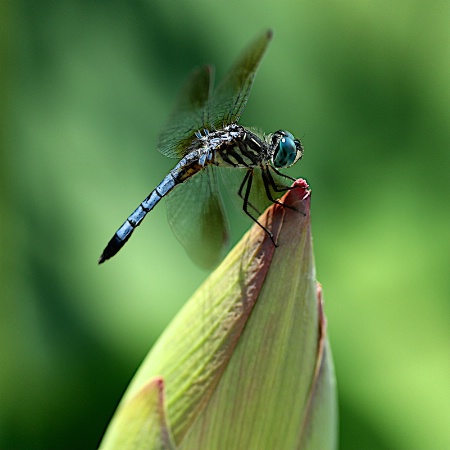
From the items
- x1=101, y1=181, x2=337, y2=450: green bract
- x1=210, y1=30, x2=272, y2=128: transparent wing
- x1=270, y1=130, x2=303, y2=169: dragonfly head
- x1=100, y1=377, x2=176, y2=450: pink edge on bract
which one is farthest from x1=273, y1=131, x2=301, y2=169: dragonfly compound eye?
x1=100, y1=377, x2=176, y2=450: pink edge on bract

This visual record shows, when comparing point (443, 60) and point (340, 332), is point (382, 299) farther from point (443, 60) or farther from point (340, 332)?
point (443, 60)

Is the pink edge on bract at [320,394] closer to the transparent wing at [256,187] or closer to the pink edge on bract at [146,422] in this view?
the pink edge on bract at [146,422]

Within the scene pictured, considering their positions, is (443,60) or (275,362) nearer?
(275,362)

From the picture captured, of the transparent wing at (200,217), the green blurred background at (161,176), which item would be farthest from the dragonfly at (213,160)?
the green blurred background at (161,176)

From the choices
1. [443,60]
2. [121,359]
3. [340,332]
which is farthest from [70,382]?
[443,60]

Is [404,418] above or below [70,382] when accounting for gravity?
above

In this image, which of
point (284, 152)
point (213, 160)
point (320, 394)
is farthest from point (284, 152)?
point (320, 394)
